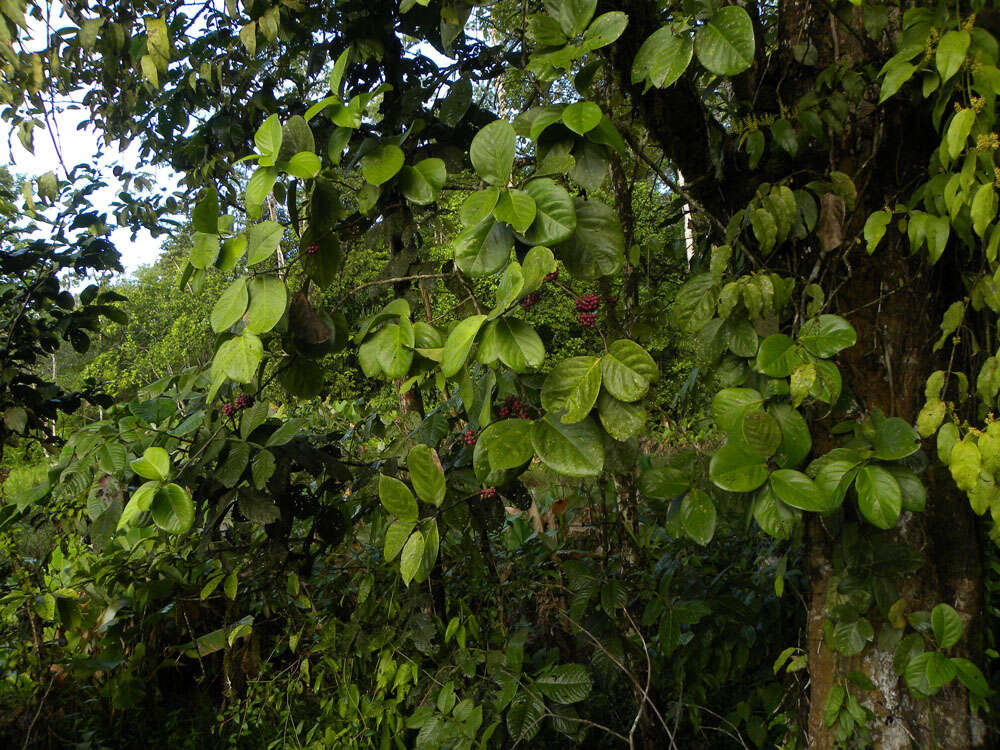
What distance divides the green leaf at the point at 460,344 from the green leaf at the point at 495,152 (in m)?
0.15

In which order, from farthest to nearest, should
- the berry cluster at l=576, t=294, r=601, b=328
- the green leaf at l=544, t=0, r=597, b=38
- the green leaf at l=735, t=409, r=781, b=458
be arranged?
the berry cluster at l=576, t=294, r=601, b=328 < the green leaf at l=735, t=409, r=781, b=458 < the green leaf at l=544, t=0, r=597, b=38

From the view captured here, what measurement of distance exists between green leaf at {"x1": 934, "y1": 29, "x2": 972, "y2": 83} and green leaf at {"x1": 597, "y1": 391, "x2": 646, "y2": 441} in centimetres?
64

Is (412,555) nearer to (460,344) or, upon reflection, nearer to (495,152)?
(460,344)

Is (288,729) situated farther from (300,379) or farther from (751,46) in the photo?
A: (751,46)

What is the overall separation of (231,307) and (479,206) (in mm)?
314

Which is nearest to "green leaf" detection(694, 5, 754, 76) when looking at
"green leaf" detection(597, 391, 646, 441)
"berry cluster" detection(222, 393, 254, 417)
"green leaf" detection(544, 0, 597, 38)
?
"green leaf" detection(544, 0, 597, 38)

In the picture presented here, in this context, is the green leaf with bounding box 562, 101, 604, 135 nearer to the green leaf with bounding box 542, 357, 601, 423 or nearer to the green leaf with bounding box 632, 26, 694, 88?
the green leaf with bounding box 632, 26, 694, 88

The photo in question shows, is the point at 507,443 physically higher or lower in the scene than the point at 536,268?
lower

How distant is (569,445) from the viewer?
642 mm

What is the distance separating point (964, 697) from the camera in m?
1.19

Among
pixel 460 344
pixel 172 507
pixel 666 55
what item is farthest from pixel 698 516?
pixel 172 507

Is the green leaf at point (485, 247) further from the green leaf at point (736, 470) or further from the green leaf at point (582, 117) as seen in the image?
the green leaf at point (736, 470)

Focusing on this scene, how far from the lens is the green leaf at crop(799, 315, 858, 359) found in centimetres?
85

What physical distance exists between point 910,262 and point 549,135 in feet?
2.80
